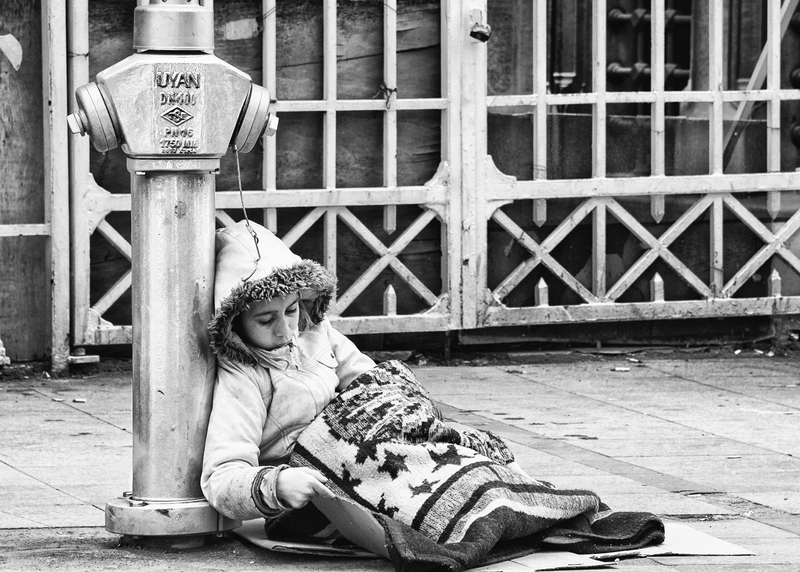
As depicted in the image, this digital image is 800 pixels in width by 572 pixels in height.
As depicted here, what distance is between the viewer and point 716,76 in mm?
9312

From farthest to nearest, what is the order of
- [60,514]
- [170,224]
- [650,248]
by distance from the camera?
[650,248]
[60,514]
[170,224]

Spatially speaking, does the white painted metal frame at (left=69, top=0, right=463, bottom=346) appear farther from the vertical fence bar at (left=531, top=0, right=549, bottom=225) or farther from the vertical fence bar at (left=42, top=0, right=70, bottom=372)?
the vertical fence bar at (left=531, top=0, right=549, bottom=225)

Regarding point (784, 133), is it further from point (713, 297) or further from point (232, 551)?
point (232, 551)

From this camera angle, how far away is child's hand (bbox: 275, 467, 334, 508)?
4730 millimetres

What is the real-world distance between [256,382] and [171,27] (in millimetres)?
1093

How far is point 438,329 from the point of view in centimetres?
904

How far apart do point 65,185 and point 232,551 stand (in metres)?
3.66

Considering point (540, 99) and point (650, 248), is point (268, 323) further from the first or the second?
point (650, 248)

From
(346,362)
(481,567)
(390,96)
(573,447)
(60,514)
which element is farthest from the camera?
(390,96)

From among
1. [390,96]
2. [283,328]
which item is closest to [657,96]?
[390,96]

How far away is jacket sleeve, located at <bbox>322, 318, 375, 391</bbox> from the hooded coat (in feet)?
0.29

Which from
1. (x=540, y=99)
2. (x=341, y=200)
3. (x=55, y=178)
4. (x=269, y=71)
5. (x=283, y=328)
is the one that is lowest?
(x=283, y=328)

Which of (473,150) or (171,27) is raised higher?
(171,27)

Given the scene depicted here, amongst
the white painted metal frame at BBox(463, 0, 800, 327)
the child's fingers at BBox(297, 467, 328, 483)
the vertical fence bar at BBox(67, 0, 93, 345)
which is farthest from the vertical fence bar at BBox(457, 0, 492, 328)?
the child's fingers at BBox(297, 467, 328, 483)
